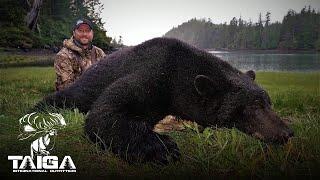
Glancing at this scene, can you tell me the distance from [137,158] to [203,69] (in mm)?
881

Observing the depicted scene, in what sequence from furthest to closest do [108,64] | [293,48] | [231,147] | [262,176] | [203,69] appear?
[108,64], [293,48], [203,69], [231,147], [262,176]

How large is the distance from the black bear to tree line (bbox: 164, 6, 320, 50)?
0.32 metres

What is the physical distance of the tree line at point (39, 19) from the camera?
3633 millimetres

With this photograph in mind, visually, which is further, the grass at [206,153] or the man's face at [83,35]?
the man's face at [83,35]

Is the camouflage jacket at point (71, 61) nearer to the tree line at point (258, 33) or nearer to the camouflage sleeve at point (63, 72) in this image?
the camouflage sleeve at point (63, 72)

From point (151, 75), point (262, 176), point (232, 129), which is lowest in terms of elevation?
point (262, 176)

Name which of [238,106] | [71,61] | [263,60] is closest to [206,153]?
[238,106]

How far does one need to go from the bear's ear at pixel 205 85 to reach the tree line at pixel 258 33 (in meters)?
0.69

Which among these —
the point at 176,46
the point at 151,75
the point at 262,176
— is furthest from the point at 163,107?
the point at 262,176

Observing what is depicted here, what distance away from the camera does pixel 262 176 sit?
2.86m

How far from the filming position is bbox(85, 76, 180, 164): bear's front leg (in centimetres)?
296

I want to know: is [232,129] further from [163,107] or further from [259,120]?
[163,107]

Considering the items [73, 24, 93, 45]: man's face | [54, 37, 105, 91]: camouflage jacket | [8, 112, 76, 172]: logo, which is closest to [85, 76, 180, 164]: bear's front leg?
[8, 112, 76, 172]: logo

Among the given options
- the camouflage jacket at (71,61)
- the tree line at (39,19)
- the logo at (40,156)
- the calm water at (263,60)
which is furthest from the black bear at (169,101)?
the camouflage jacket at (71,61)
